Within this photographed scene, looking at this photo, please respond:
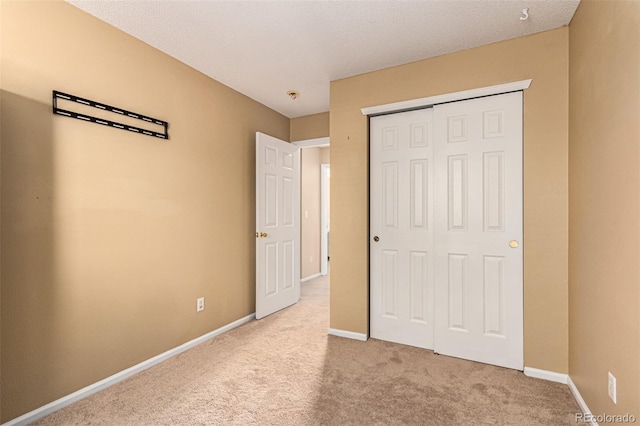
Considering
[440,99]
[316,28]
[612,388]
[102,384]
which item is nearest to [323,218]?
[440,99]

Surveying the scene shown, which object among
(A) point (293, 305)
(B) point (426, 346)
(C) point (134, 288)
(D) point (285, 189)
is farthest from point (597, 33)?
Answer: (A) point (293, 305)

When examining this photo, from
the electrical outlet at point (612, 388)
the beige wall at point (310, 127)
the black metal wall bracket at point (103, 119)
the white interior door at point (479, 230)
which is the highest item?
the beige wall at point (310, 127)

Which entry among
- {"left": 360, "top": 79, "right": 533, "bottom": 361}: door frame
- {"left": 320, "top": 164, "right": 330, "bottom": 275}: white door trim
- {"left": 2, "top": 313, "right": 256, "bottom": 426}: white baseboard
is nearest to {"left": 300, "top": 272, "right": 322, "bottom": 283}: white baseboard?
{"left": 320, "top": 164, "right": 330, "bottom": 275}: white door trim

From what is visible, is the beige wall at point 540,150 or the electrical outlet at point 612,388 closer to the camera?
the electrical outlet at point 612,388

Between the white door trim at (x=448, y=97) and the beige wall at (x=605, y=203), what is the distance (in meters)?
0.34

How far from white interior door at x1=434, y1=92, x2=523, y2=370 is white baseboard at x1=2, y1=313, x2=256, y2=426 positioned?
2150 millimetres

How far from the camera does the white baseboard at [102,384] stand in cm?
180

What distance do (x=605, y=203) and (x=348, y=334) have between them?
223cm

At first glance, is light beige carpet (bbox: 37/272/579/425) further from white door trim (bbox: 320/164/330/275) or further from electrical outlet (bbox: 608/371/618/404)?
white door trim (bbox: 320/164/330/275)

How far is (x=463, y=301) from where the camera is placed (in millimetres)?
2559

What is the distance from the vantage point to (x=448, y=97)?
8.47 ft

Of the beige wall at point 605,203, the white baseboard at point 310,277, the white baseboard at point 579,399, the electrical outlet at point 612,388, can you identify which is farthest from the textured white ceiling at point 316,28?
the white baseboard at point 310,277

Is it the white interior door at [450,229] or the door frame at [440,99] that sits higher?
the door frame at [440,99]

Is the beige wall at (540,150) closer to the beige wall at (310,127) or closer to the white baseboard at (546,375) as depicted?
the white baseboard at (546,375)
